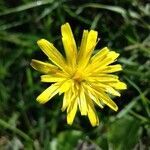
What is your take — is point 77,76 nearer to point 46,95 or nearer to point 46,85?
point 46,95

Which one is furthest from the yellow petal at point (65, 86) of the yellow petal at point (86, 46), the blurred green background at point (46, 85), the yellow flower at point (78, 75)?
the blurred green background at point (46, 85)

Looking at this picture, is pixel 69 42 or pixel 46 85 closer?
pixel 69 42

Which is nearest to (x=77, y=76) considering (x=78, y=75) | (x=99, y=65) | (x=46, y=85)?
(x=78, y=75)

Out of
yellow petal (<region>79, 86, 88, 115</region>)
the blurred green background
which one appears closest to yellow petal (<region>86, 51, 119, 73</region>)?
yellow petal (<region>79, 86, 88, 115</region>)

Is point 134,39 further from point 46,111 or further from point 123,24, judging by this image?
point 46,111

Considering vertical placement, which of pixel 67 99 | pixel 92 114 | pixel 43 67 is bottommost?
pixel 92 114

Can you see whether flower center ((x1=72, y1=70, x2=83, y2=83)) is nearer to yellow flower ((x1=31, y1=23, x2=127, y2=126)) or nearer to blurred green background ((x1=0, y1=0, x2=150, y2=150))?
yellow flower ((x1=31, y1=23, x2=127, y2=126))

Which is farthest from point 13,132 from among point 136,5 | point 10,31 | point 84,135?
point 136,5
